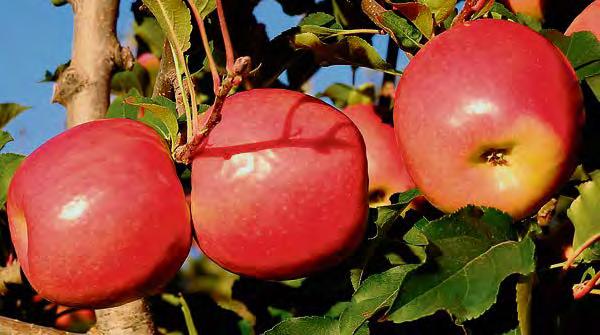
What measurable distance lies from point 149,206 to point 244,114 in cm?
14

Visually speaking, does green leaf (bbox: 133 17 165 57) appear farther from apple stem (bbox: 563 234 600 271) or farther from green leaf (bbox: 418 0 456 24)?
apple stem (bbox: 563 234 600 271)

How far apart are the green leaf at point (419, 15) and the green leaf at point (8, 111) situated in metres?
0.99

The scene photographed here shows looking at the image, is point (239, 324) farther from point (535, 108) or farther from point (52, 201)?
point (535, 108)

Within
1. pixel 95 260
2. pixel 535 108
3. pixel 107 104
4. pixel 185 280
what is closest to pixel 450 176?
pixel 535 108

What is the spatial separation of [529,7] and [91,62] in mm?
749

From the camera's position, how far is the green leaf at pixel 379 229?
95cm

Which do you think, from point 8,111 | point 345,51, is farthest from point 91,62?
point 345,51

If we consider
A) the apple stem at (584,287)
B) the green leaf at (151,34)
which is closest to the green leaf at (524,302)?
the apple stem at (584,287)

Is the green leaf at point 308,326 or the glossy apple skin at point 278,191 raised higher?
the glossy apple skin at point 278,191

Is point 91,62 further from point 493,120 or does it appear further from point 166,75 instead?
point 493,120

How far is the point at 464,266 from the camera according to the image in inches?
31.4

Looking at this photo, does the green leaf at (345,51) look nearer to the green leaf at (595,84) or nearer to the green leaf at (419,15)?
the green leaf at (419,15)

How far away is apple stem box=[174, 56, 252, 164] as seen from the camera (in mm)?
770

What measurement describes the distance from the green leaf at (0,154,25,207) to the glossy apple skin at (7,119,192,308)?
406 mm
